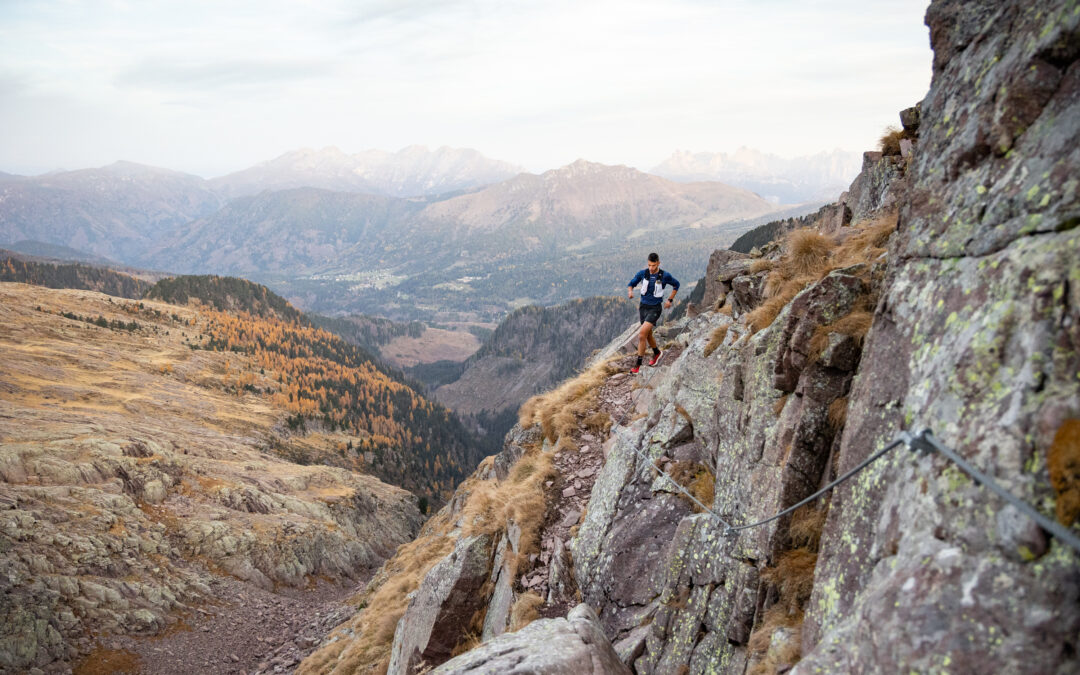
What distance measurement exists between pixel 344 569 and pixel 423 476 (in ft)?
342

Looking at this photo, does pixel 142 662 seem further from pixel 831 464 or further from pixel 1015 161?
pixel 1015 161

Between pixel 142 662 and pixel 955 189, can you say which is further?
pixel 142 662

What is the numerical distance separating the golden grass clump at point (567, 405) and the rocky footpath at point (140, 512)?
4312cm

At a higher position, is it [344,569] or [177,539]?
[177,539]

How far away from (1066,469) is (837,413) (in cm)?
425

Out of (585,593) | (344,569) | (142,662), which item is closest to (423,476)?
(344,569)

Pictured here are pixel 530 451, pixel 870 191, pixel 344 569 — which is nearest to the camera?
pixel 870 191

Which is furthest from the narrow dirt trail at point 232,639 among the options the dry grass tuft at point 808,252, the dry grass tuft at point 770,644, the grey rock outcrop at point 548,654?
the dry grass tuft at point 808,252

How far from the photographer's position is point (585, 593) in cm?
1383

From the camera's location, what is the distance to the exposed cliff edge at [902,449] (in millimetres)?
4352

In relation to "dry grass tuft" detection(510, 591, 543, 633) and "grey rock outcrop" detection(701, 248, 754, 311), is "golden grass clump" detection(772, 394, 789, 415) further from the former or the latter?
"grey rock outcrop" detection(701, 248, 754, 311)

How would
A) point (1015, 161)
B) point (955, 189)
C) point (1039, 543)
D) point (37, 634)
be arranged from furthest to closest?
1. point (37, 634)
2. point (955, 189)
3. point (1015, 161)
4. point (1039, 543)

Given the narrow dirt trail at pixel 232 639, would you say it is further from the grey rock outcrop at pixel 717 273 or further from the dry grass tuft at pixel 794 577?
the dry grass tuft at pixel 794 577

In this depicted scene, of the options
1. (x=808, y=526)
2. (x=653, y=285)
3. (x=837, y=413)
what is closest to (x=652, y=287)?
(x=653, y=285)
